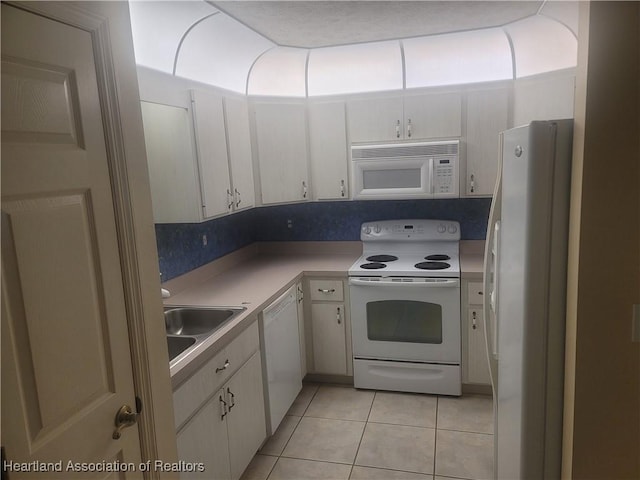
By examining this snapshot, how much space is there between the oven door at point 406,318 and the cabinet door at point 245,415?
98 cm

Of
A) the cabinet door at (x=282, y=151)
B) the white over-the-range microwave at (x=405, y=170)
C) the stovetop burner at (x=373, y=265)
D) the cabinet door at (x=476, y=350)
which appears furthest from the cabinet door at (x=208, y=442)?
the white over-the-range microwave at (x=405, y=170)

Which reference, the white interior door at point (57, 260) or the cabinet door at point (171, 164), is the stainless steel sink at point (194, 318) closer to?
the cabinet door at point (171, 164)

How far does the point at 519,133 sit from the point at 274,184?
2158 millimetres

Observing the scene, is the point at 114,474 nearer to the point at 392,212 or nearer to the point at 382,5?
the point at 382,5

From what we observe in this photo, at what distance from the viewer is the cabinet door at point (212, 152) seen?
2594 mm

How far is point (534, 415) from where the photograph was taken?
1.52m

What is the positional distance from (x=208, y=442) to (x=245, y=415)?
1.28 ft

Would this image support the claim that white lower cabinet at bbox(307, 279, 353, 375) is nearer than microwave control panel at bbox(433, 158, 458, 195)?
No

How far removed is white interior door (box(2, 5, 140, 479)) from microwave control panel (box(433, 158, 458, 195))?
245 centimetres

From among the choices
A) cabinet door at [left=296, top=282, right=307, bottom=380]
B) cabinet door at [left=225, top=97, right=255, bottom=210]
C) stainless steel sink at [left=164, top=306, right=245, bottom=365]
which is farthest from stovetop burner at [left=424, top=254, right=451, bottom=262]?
stainless steel sink at [left=164, top=306, right=245, bottom=365]

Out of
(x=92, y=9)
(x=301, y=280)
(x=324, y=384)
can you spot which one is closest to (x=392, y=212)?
(x=301, y=280)

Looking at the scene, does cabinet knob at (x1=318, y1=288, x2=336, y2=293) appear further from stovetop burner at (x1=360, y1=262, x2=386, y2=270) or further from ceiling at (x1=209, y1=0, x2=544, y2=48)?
ceiling at (x1=209, y1=0, x2=544, y2=48)

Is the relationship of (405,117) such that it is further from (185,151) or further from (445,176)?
(185,151)

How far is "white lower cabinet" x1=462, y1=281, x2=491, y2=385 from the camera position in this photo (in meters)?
3.14
